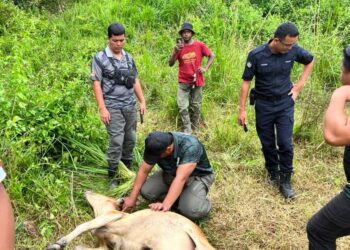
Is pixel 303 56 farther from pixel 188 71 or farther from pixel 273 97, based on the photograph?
pixel 188 71

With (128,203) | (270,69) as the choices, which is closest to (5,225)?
(128,203)

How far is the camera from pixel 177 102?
6.00 meters

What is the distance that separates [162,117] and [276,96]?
2.03m

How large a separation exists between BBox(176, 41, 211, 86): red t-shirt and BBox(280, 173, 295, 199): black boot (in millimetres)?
1756

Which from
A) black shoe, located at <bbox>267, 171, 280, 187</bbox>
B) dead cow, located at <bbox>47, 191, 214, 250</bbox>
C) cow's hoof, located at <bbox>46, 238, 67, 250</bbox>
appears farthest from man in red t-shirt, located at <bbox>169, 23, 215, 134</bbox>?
cow's hoof, located at <bbox>46, 238, 67, 250</bbox>

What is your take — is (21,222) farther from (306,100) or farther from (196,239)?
(306,100)

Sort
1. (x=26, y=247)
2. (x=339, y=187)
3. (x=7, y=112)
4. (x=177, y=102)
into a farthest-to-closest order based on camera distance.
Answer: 1. (x=177, y=102)
2. (x=339, y=187)
3. (x=7, y=112)
4. (x=26, y=247)

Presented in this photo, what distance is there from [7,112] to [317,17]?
5.56m

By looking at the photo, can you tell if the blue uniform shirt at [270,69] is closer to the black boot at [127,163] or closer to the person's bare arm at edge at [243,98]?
the person's bare arm at edge at [243,98]

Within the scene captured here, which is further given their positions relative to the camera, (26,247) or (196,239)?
(26,247)

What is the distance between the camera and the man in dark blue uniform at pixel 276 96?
14.8 ft

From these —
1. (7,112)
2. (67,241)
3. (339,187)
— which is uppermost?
(7,112)

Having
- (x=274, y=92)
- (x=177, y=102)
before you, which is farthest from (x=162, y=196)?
(x=177, y=102)

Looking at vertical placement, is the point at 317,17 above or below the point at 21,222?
above
